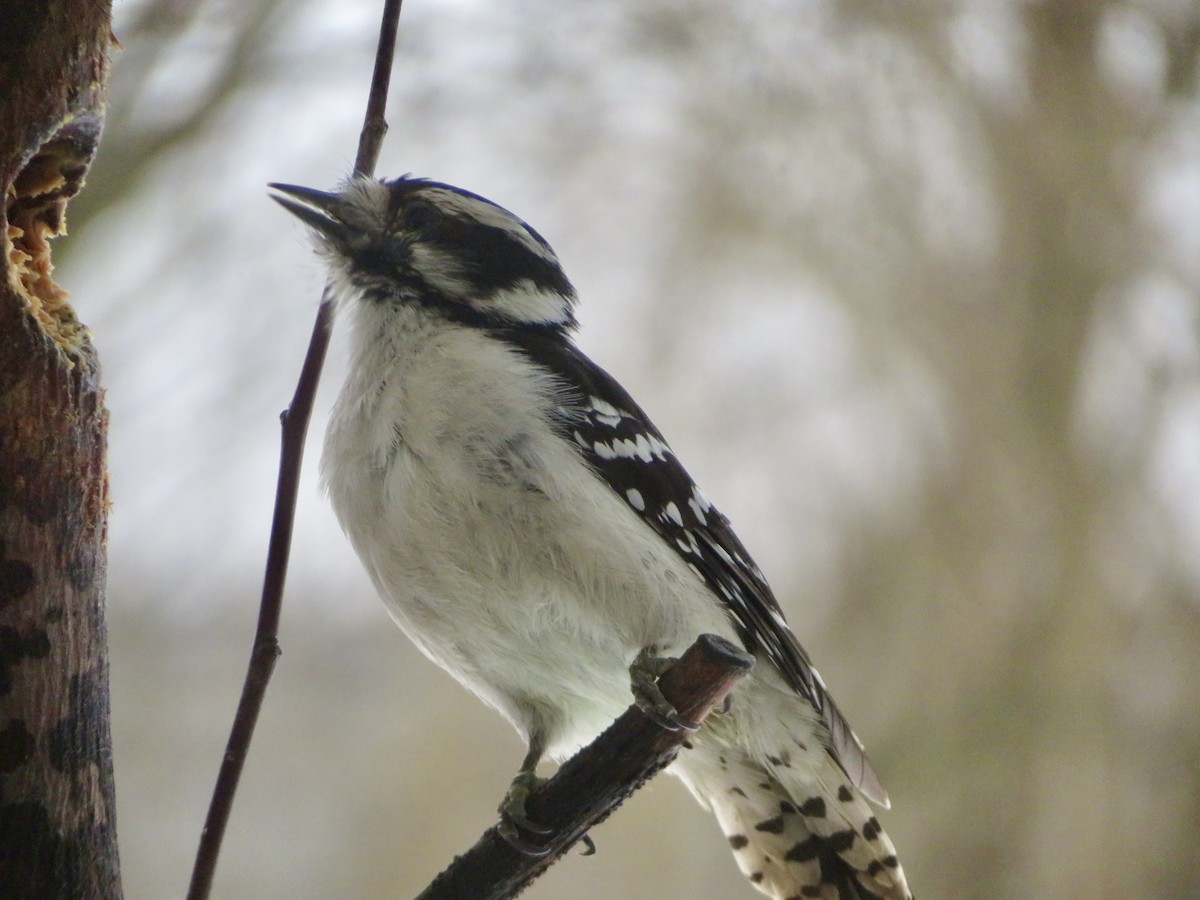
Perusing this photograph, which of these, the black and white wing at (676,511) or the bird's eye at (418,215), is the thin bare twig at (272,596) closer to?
the black and white wing at (676,511)

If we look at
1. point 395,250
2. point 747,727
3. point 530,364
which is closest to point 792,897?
point 747,727

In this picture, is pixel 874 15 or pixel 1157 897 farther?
pixel 1157 897

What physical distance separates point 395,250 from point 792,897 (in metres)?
1.69

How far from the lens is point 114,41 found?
1573 mm

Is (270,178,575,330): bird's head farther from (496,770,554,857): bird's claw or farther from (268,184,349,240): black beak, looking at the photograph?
(496,770,554,857): bird's claw

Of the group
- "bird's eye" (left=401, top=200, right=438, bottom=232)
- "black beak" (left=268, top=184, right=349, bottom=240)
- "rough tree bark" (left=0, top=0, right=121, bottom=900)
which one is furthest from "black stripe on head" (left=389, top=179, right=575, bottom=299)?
"rough tree bark" (left=0, top=0, right=121, bottom=900)

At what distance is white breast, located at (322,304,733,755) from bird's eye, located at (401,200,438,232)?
→ 0.36 metres

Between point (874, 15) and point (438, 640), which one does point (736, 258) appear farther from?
point (438, 640)

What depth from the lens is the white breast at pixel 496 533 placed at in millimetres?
2096

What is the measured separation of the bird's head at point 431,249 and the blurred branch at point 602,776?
105cm

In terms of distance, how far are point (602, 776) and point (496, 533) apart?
54 centimetres

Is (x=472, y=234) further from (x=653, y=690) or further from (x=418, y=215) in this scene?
(x=653, y=690)

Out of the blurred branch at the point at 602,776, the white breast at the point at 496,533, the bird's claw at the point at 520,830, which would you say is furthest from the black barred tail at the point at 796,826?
the blurred branch at the point at 602,776

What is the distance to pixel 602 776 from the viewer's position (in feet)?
5.60
